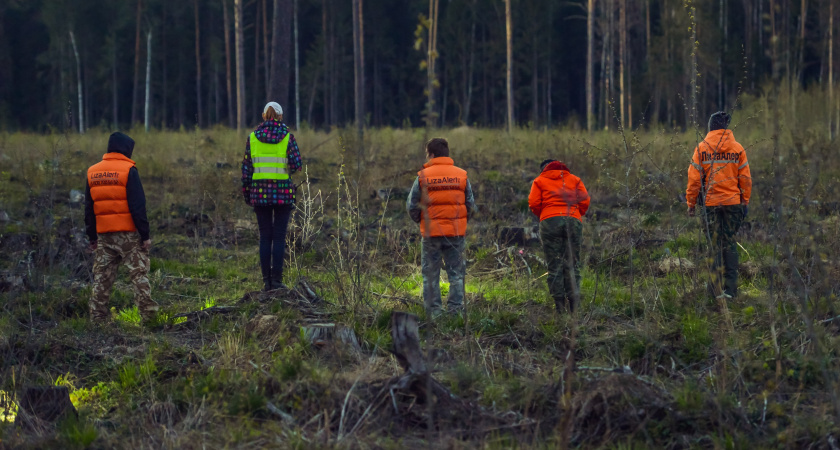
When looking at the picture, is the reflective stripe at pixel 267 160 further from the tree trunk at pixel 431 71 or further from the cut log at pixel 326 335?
the tree trunk at pixel 431 71

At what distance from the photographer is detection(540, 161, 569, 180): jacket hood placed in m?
6.10

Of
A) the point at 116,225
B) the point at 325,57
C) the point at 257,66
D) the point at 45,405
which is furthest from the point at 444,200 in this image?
the point at 257,66

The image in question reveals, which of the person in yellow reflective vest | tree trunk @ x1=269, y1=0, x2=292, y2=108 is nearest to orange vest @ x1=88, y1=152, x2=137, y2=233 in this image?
the person in yellow reflective vest

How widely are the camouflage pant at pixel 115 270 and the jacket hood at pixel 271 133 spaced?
54.7 inches

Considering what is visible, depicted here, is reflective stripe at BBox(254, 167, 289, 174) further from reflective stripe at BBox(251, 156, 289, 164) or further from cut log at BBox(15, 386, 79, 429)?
cut log at BBox(15, 386, 79, 429)

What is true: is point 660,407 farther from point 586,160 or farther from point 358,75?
point 358,75

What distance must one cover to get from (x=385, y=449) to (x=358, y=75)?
733 inches

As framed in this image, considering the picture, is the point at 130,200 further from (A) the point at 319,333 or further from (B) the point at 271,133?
(A) the point at 319,333

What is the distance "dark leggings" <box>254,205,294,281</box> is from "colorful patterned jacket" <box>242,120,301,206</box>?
0.39 feet

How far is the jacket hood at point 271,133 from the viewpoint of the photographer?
21.5 ft

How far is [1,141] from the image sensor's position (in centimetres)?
1531

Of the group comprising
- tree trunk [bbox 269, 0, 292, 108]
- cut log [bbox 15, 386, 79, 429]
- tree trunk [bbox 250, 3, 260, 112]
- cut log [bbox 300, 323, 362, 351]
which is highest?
tree trunk [bbox 250, 3, 260, 112]

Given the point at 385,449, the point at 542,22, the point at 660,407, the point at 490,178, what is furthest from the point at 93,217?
the point at 542,22

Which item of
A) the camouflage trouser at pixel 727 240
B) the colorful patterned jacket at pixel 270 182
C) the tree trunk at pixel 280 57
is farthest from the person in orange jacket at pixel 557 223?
the tree trunk at pixel 280 57
